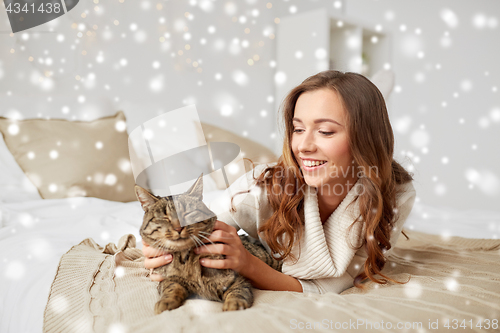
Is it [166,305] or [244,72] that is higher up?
[244,72]

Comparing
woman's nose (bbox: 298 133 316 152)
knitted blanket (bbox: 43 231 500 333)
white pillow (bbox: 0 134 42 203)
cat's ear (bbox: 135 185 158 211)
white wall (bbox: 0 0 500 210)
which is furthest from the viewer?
white wall (bbox: 0 0 500 210)

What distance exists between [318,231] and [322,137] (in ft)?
0.85

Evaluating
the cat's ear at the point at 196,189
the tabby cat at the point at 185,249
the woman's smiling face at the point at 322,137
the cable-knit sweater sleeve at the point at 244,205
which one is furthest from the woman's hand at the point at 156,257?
the woman's smiling face at the point at 322,137

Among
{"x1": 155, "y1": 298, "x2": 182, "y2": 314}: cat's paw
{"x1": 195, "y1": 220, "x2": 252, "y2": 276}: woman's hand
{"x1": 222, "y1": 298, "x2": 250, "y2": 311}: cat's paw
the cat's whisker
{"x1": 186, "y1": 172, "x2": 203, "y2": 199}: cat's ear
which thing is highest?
{"x1": 186, "y1": 172, "x2": 203, "y2": 199}: cat's ear

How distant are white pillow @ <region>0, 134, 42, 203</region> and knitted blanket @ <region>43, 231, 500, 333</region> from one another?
51cm

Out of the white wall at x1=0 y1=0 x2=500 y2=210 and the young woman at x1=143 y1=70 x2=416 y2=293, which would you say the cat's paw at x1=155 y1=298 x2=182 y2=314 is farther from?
the white wall at x1=0 y1=0 x2=500 y2=210

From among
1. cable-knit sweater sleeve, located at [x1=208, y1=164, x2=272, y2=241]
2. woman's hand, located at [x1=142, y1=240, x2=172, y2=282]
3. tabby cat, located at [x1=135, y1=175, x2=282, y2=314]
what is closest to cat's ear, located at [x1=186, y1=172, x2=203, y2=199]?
tabby cat, located at [x1=135, y1=175, x2=282, y2=314]

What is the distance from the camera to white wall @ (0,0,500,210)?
168 cm

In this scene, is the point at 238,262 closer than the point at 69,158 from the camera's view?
Yes

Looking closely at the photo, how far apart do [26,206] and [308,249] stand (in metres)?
1.04

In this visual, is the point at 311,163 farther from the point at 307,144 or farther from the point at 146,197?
the point at 146,197

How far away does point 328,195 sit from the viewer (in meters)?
1.00

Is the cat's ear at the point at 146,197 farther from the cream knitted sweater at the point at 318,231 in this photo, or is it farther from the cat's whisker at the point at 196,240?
the cream knitted sweater at the point at 318,231

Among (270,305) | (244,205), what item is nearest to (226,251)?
(270,305)
